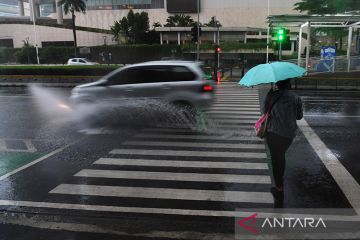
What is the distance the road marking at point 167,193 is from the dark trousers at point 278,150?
42 cm

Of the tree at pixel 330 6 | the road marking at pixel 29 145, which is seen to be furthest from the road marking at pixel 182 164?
the tree at pixel 330 6

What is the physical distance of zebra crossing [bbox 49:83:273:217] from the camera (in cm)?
582

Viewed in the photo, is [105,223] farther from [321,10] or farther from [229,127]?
[321,10]

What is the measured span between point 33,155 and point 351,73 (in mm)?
22599

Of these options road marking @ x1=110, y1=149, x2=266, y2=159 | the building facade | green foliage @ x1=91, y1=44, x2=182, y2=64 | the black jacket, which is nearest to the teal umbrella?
the black jacket

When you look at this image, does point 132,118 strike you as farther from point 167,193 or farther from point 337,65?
point 337,65

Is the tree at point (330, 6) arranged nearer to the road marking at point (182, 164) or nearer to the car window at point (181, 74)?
the car window at point (181, 74)

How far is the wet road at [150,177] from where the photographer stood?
525cm

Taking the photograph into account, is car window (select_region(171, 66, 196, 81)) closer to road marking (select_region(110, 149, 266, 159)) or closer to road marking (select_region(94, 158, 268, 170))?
road marking (select_region(110, 149, 266, 159))

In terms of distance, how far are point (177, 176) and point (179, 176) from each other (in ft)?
0.12

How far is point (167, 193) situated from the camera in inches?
245

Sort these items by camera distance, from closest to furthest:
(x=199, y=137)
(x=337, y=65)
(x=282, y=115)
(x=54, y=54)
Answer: (x=282, y=115) → (x=199, y=137) → (x=337, y=65) → (x=54, y=54)

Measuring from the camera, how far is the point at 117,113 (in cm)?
1223

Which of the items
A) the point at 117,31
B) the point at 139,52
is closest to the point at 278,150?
the point at 139,52
